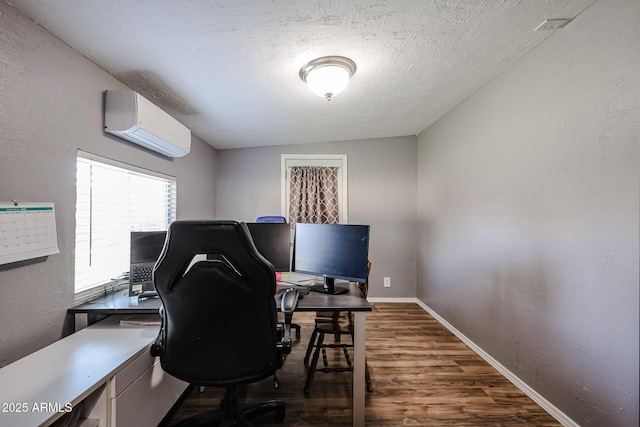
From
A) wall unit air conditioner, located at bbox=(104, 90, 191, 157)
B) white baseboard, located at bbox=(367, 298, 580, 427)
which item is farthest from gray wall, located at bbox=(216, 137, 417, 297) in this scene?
wall unit air conditioner, located at bbox=(104, 90, 191, 157)

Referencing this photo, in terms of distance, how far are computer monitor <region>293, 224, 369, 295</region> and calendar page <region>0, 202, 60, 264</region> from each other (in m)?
1.40

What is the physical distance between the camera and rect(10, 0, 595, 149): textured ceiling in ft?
4.47

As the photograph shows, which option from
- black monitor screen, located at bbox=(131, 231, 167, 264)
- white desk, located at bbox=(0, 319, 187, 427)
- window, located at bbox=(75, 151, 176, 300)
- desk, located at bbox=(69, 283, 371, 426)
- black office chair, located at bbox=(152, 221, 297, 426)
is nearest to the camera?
white desk, located at bbox=(0, 319, 187, 427)

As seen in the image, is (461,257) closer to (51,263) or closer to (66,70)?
(51,263)

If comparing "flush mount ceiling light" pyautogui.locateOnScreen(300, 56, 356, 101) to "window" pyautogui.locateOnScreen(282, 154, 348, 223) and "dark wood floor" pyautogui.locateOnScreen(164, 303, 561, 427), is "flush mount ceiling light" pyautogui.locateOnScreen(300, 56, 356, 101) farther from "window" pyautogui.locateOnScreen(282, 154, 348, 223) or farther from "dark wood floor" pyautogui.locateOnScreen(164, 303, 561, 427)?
"dark wood floor" pyautogui.locateOnScreen(164, 303, 561, 427)

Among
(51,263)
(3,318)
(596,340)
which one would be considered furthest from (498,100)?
(3,318)

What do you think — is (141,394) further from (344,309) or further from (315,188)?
(315,188)

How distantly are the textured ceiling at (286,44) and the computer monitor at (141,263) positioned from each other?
1.17 metres

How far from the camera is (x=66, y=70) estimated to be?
153 centimetres

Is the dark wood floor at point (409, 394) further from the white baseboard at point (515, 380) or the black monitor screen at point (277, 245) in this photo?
the black monitor screen at point (277, 245)

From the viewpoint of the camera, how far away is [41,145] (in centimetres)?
139

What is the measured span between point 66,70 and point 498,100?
121 inches

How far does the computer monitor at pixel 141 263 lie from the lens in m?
1.82

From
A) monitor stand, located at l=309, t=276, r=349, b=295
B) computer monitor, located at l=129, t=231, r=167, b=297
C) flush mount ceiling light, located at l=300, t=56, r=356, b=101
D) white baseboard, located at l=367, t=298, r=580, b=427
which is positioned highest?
flush mount ceiling light, located at l=300, t=56, r=356, b=101
